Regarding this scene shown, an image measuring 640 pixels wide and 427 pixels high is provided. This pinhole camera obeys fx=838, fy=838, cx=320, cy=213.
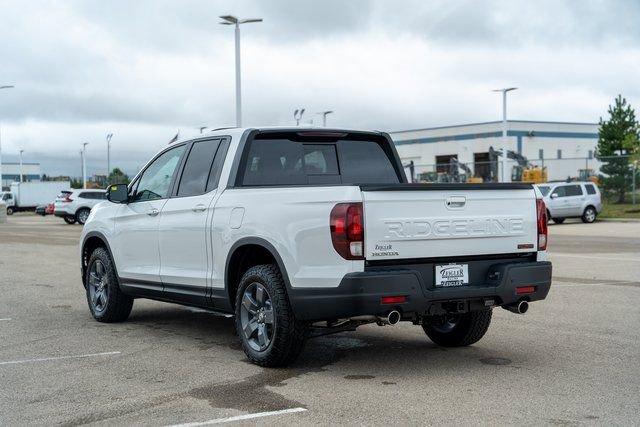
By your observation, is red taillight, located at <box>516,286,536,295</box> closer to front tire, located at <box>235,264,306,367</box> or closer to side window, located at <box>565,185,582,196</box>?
front tire, located at <box>235,264,306,367</box>

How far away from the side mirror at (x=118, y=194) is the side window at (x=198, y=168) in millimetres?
941

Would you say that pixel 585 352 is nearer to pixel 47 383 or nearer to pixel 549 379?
pixel 549 379

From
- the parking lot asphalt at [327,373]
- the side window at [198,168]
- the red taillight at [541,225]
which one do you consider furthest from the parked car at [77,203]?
the red taillight at [541,225]

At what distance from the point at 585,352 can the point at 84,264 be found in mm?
5618

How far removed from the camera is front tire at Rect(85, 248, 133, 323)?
8930 mm

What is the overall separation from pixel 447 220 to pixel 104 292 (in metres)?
4.48

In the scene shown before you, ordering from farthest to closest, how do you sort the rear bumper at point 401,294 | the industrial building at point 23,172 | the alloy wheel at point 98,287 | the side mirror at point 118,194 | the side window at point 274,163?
the industrial building at point 23,172 → the alloy wheel at point 98,287 → the side mirror at point 118,194 → the side window at point 274,163 → the rear bumper at point 401,294

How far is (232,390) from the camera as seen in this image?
5883 millimetres

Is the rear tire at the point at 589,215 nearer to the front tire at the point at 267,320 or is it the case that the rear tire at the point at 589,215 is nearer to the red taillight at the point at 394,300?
the front tire at the point at 267,320

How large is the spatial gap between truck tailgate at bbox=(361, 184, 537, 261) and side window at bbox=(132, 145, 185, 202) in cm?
282

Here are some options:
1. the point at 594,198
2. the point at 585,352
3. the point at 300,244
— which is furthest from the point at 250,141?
the point at 594,198

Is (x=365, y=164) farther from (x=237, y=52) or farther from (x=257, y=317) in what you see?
(x=237, y=52)

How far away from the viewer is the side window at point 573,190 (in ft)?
111

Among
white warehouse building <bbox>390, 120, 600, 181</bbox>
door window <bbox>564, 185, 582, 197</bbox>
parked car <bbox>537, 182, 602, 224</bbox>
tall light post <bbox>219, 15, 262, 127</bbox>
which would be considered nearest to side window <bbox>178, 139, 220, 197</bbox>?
tall light post <bbox>219, 15, 262, 127</bbox>
